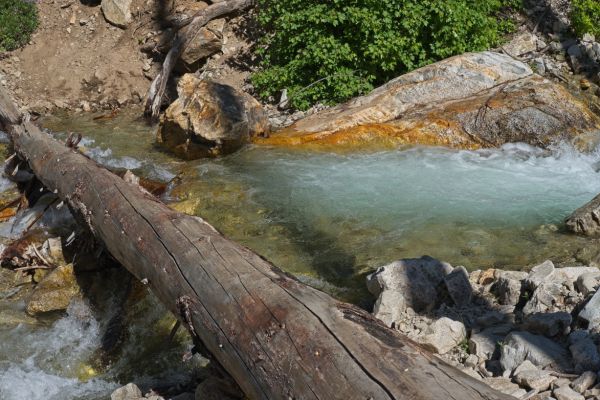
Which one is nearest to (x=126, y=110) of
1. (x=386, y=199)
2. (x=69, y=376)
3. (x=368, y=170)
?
(x=368, y=170)

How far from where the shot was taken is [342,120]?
33.4 ft

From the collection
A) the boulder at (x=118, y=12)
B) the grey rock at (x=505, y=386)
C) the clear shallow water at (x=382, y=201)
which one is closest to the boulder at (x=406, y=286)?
the clear shallow water at (x=382, y=201)

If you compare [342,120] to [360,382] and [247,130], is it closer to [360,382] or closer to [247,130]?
[247,130]

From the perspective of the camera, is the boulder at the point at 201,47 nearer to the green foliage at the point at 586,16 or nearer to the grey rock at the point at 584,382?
the green foliage at the point at 586,16

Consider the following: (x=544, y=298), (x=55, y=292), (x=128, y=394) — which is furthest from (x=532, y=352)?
(x=55, y=292)

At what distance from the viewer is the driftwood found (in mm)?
12258

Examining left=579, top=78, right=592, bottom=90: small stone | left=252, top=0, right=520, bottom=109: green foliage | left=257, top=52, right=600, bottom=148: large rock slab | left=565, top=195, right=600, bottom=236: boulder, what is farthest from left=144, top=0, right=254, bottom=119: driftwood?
left=565, top=195, right=600, bottom=236: boulder

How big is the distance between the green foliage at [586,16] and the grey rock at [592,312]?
8630 millimetres

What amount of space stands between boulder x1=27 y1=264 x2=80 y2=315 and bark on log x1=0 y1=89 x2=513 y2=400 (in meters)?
0.97

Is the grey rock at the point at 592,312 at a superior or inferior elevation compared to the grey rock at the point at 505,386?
superior

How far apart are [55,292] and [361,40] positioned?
687 cm

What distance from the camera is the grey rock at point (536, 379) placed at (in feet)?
12.9

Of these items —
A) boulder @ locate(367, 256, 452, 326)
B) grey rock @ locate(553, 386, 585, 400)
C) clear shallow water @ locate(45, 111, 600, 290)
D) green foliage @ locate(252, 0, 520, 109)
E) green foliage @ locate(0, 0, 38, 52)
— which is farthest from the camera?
green foliage @ locate(0, 0, 38, 52)

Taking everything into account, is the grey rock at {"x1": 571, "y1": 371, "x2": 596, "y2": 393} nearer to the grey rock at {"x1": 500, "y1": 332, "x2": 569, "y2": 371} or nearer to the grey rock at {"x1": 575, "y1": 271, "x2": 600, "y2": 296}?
the grey rock at {"x1": 500, "y1": 332, "x2": 569, "y2": 371}
